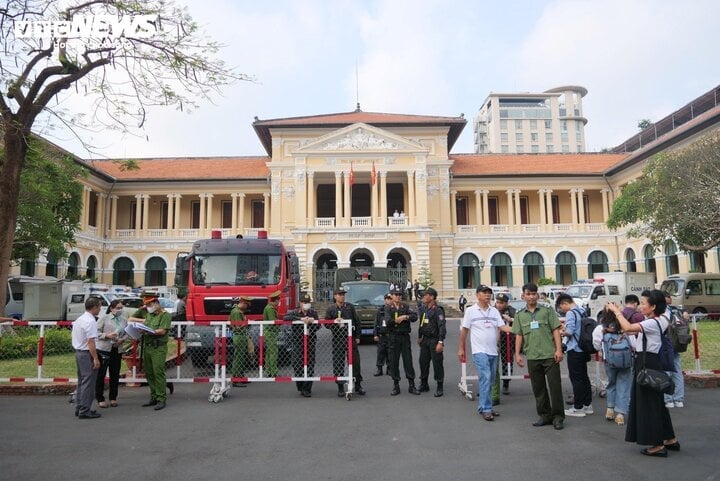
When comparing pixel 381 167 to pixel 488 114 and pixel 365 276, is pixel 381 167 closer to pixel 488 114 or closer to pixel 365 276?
pixel 365 276

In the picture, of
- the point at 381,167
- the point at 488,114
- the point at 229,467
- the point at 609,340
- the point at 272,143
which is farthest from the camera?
the point at 488,114

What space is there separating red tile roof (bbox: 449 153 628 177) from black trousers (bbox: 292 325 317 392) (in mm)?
31829

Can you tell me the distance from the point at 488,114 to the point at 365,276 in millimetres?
90442

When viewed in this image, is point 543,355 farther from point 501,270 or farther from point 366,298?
point 501,270

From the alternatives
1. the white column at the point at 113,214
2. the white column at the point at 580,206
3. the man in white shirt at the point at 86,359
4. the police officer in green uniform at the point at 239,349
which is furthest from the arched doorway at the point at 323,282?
the man in white shirt at the point at 86,359

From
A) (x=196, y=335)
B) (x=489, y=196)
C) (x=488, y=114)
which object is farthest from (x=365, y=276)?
(x=488, y=114)

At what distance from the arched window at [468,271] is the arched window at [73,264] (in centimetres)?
2591

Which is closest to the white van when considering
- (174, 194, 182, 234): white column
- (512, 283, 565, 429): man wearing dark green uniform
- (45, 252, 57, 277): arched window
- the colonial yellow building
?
the colonial yellow building

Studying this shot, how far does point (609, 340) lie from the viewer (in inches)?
262

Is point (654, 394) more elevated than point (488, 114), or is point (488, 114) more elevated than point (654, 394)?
point (488, 114)

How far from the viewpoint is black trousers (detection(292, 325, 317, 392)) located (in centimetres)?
838

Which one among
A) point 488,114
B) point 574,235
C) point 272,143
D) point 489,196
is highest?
point 488,114

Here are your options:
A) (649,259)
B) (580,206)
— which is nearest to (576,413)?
(649,259)

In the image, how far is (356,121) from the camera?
3797 cm
